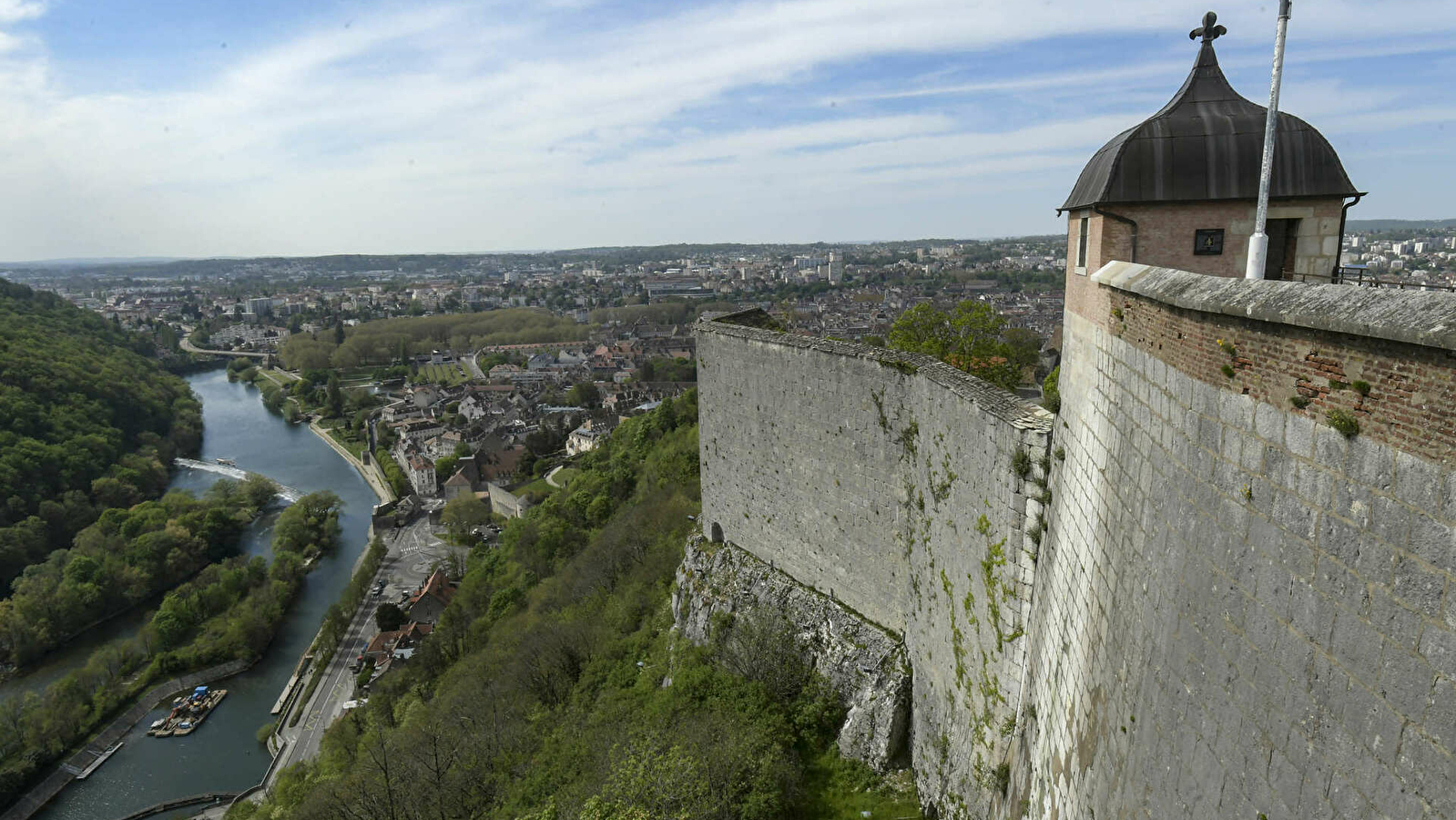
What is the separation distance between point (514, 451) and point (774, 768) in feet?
194

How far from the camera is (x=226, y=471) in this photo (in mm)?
68875

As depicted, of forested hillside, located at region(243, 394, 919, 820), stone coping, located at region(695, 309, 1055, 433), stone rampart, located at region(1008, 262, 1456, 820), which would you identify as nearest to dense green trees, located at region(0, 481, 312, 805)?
forested hillside, located at region(243, 394, 919, 820)

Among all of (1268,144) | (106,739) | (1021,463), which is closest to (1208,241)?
(1268,144)

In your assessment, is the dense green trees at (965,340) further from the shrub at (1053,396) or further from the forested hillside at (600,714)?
the forested hillside at (600,714)

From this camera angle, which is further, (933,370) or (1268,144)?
(933,370)

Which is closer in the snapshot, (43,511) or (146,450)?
(43,511)

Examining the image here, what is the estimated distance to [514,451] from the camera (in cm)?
6862

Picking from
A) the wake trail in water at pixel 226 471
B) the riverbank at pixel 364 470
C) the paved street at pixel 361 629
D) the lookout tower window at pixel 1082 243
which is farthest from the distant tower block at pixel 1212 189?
the wake trail in water at pixel 226 471

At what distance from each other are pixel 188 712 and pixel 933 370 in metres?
39.4

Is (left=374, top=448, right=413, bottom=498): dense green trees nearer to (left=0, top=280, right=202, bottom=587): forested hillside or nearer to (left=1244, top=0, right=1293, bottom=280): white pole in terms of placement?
(left=0, top=280, right=202, bottom=587): forested hillside

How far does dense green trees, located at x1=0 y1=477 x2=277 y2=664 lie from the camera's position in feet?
133

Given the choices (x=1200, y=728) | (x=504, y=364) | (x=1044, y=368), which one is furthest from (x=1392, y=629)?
(x=504, y=364)

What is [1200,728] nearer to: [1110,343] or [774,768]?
[1110,343]

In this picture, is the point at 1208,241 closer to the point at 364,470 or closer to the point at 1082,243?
the point at 1082,243
